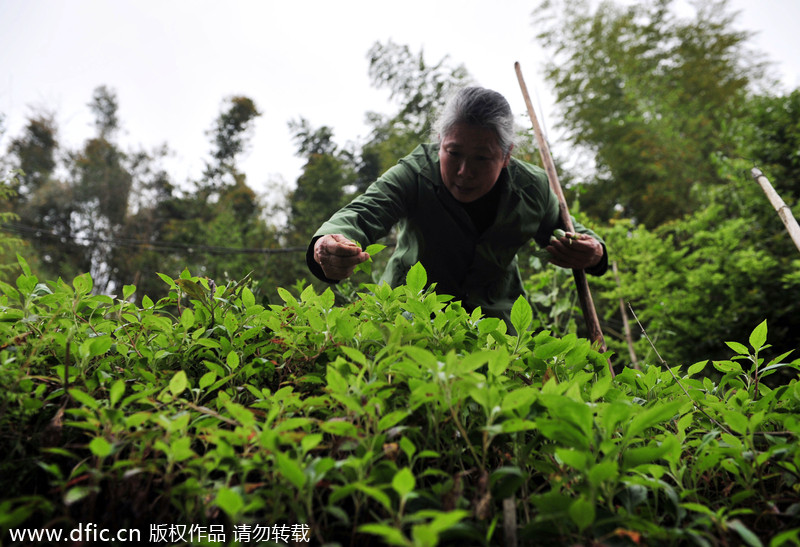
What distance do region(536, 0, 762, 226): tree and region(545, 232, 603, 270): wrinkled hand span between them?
37.1 ft

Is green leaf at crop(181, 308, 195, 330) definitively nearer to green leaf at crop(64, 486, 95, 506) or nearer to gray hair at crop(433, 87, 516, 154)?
green leaf at crop(64, 486, 95, 506)

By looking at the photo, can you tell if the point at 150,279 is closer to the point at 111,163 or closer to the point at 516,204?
Answer: the point at 111,163

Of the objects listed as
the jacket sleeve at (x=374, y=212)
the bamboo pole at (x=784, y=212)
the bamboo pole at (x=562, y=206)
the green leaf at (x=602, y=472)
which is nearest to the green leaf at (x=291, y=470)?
the green leaf at (x=602, y=472)

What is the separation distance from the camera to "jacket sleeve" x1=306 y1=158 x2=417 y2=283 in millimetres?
1660

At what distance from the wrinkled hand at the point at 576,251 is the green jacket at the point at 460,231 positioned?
27 centimetres

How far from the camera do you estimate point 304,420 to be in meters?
0.59

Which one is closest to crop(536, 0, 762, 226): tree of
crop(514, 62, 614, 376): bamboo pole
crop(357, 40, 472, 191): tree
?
crop(357, 40, 472, 191): tree

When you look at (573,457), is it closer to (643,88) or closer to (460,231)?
(460,231)

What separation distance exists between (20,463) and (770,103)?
8.64 meters

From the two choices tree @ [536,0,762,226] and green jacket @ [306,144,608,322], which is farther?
tree @ [536,0,762,226]

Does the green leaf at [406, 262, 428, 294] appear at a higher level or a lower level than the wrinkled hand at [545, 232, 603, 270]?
lower

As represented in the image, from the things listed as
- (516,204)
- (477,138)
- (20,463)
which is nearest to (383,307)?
(20,463)

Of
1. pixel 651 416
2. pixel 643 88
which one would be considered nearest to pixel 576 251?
pixel 651 416

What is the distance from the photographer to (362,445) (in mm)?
592
